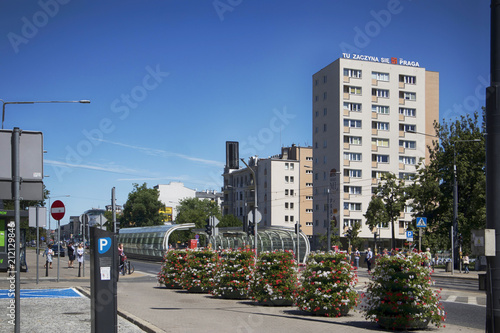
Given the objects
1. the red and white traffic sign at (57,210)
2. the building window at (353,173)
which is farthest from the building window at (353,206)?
the red and white traffic sign at (57,210)

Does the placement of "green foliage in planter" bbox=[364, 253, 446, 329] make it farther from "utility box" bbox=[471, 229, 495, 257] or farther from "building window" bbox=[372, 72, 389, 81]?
"building window" bbox=[372, 72, 389, 81]

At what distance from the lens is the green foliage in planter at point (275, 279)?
15.4 m

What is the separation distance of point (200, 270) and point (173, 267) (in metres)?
2.18

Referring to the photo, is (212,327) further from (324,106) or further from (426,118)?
(426,118)

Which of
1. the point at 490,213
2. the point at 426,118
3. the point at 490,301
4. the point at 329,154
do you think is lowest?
the point at 490,301

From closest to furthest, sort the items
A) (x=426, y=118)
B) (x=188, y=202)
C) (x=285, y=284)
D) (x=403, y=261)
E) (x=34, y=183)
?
(x=34, y=183), (x=403, y=261), (x=285, y=284), (x=426, y=118), (x=188, y=202)

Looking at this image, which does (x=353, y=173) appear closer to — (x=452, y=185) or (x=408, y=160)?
(x=408, y=160)

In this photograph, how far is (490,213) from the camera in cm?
824

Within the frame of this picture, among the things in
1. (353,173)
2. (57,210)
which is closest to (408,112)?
(353,173)

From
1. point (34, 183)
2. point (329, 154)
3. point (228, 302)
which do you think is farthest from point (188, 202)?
point (34, 183)

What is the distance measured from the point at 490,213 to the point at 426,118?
86.2 m

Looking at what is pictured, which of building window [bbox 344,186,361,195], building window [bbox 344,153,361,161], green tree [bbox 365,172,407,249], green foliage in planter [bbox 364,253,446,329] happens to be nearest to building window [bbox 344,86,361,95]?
building window [bbox 344,153,361,161]

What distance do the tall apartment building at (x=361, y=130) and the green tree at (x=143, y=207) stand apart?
4806cm

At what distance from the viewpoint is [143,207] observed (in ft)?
404
